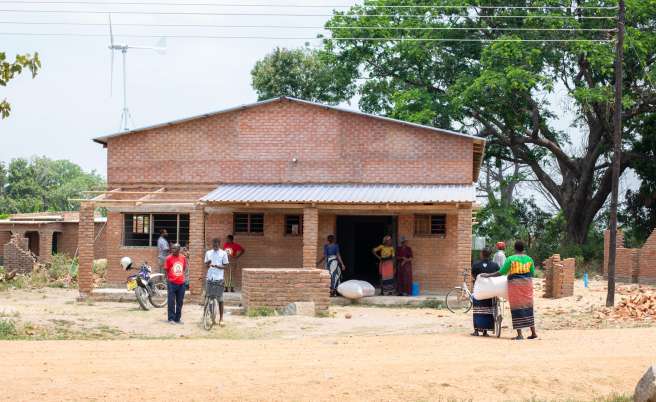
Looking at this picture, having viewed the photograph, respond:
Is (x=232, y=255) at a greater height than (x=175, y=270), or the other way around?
(x=232, y=255)

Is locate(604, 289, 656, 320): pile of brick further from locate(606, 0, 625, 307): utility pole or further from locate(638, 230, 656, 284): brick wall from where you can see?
Answer: locate(638, 230, 656, 284): brick wall

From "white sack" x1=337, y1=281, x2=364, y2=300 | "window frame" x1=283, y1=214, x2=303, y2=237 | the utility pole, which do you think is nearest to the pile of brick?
the utility pole

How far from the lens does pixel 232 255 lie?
24.2 m

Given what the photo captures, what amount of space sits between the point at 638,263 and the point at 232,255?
57.4 feet

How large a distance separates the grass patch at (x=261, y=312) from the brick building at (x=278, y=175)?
15.3 ft

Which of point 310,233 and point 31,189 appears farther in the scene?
point 31,189

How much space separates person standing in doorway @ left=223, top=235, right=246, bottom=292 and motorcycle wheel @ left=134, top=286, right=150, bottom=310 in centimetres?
319

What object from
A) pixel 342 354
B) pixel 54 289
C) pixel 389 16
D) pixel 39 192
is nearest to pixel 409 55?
pixel 389 16

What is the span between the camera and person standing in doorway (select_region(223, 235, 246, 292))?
24078 millimetres

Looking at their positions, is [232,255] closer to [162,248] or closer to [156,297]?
[162,248]

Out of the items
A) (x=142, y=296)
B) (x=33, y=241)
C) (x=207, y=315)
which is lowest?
(x=207, y=315)

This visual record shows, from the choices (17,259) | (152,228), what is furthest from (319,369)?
(17,259)

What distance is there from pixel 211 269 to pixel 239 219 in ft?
23.9

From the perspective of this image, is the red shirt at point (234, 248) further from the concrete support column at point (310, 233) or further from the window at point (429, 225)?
the window at point (429, 225)
